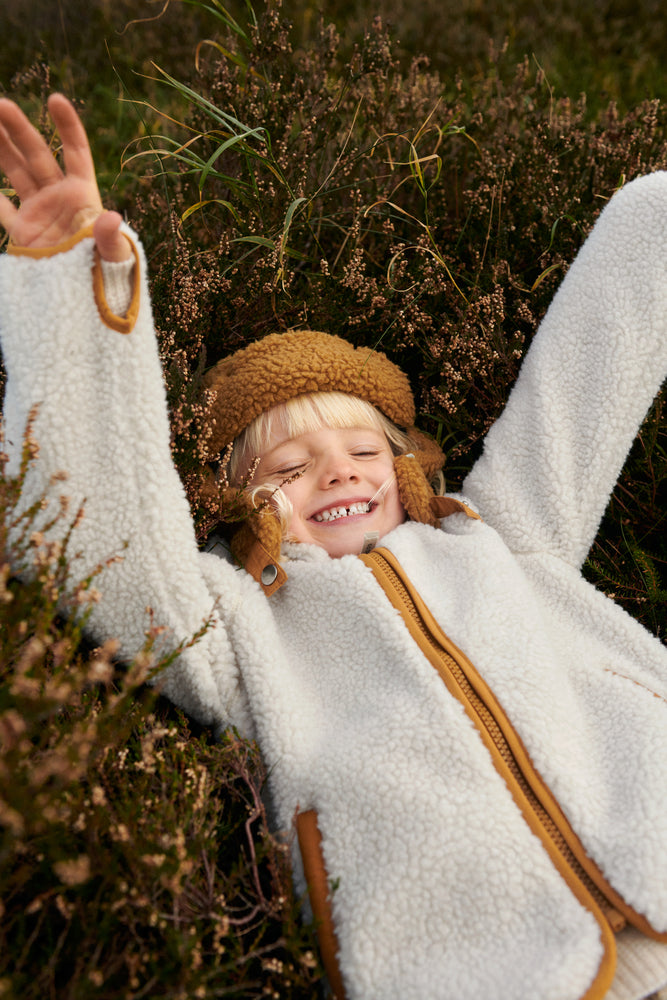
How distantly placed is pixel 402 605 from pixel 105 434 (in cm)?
95

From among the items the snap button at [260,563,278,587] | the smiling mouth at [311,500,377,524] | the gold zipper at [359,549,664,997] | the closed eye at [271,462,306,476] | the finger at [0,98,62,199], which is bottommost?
the gold zipper at [359,549,664,997]

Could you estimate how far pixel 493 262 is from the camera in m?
2.89

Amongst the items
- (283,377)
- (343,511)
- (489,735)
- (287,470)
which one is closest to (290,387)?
(283,377)

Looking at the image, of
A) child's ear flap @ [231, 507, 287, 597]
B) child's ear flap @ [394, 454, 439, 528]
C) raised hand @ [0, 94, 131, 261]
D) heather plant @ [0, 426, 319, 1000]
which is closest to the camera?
heather plant @ [0, 426, 319, 1000]

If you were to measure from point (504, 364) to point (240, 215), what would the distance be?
1.22 m

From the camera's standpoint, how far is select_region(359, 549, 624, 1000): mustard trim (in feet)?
5.17

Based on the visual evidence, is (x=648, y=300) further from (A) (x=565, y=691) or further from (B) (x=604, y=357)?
(A) (x=565, y=691)

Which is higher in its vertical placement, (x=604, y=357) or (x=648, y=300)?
(x=648, y=300)

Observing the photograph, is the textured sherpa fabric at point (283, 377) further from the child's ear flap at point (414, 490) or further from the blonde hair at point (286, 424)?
the child's ear flap at point (414, 490)

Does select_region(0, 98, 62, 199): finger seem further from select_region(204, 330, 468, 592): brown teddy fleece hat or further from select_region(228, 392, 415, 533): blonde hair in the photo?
select_region(228, 392, 415, 533): blonde hair

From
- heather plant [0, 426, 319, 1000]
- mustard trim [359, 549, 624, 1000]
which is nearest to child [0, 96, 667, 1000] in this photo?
mustard trim [359, 549, 624, 1000]

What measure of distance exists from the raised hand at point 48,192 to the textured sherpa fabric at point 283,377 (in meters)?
0.65

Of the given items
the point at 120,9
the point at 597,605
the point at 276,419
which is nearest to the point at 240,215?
the point at 276,419

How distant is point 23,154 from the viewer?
1709 mm
